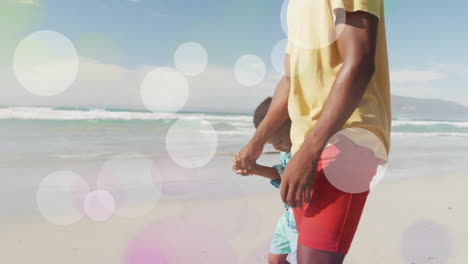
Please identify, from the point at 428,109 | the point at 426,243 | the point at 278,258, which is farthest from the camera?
the point at 428,109

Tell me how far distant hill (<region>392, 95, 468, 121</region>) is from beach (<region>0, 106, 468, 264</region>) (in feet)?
107

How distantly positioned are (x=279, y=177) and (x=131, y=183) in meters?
4.96

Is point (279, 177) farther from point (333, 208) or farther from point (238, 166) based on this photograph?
point (333, 208)

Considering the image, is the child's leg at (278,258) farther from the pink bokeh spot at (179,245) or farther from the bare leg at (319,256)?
the bare leg at (319,256)

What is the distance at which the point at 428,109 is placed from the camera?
46469 millimetres

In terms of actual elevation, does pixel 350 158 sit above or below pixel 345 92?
below

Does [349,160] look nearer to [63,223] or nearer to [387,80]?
[387,80]

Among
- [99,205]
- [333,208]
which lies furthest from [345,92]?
[99,205]

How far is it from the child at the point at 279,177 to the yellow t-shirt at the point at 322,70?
586mm

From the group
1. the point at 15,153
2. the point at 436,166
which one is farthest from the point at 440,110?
the point at 15,153

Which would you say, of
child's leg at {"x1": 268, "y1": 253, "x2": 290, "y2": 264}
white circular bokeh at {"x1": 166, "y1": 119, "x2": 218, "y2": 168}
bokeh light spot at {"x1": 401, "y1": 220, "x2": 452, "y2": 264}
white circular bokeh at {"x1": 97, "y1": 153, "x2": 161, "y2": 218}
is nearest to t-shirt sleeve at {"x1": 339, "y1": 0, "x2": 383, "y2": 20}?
child's leg at {"x1": 268, "y1": 253, "x2": 290, "y2": 264}

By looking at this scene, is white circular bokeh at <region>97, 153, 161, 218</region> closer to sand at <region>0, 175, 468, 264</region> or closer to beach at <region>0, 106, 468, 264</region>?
beach at <region>0, 106, 468, 264</region>

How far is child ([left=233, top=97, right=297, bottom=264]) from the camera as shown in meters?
2.40

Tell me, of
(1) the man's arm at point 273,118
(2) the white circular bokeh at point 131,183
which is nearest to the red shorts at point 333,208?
(1) the man's arm at point 273,118
